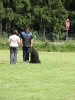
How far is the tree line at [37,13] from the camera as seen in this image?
56406 millimetres

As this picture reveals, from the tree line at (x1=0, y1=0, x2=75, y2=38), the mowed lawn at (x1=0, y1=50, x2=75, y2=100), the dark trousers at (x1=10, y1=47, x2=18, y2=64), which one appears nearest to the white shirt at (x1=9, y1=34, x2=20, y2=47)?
the dark trousers at (x1=10, y1=47, x2=18, y2=64)

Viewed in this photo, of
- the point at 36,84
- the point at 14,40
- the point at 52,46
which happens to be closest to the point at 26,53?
the point at 14,40

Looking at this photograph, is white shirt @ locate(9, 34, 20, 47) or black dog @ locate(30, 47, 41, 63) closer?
white shirt @ locate(9, 34, 20, 47)

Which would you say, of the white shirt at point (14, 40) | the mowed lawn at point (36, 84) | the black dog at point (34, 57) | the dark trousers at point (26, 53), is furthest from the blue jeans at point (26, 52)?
the mowed lawn at point (36, 84)

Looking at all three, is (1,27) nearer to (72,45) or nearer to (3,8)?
(3,8)

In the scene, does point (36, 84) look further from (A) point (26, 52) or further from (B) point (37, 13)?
(B) point (37, 13)

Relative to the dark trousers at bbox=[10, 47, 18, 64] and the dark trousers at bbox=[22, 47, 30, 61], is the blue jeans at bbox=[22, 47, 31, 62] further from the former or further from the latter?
the dark trousers at bbox=[10, 47, 18, 64]

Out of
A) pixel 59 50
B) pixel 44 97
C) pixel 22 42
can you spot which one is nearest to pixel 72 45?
pixel 59 50

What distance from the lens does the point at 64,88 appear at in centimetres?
1186

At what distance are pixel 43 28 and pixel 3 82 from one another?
45950 mm

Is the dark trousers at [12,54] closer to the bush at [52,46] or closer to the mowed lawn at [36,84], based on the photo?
the mowed lawn at [36,84]

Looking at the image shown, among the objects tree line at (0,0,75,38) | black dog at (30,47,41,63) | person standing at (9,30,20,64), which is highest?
person standing at (9,30,20,64)

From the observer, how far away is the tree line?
185 ft

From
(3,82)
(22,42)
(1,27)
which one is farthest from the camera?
(1,27)
